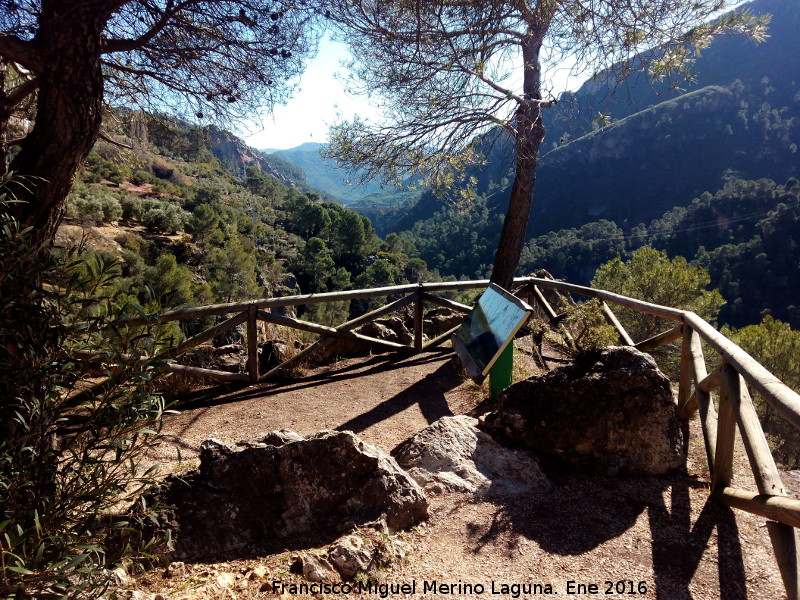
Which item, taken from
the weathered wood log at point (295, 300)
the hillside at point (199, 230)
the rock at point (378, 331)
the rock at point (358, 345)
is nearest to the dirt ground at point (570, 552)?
the hillside at point (199, 230)

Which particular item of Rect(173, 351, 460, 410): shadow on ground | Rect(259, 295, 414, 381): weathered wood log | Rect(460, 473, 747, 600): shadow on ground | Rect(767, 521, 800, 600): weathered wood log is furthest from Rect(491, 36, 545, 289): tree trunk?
Rect(767, 521, 800, 600): weathered wood log

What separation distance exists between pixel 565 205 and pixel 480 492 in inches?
3361

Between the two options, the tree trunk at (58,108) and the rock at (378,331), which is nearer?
the tree trunk at (58,108)

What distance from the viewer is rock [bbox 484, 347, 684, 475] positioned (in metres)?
3.02

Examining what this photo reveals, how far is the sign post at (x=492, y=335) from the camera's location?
3.41 m

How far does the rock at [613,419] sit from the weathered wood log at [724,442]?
0.28 meters

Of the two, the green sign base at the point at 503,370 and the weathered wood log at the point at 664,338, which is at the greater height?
the weathered wood log at the point at 664,338

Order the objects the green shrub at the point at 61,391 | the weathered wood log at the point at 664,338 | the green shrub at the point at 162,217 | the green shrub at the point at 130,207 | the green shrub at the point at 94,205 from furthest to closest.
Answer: the green shrub at the point at 162,217, the green shrub at the point at 130,207, the green shrub at the point at 94,205, the weathered wood log at the point at 664,338, the green shrub at the point at 61,391

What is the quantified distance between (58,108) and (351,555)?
245 cm

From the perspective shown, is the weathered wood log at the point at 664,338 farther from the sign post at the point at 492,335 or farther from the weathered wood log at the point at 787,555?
the weathered wood log at the point at 787,555

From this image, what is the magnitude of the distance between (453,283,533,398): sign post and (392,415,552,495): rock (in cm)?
47

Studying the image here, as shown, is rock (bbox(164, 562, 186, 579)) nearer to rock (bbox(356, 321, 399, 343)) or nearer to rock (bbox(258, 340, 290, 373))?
rock (bbox(258, 340, 290, 373))

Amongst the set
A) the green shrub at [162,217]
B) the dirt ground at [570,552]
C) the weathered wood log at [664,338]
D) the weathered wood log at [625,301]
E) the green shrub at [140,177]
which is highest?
the green shrub at [140,177]

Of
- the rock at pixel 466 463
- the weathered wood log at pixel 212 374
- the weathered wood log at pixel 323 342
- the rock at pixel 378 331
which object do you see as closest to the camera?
the rock at pixel 466 463
